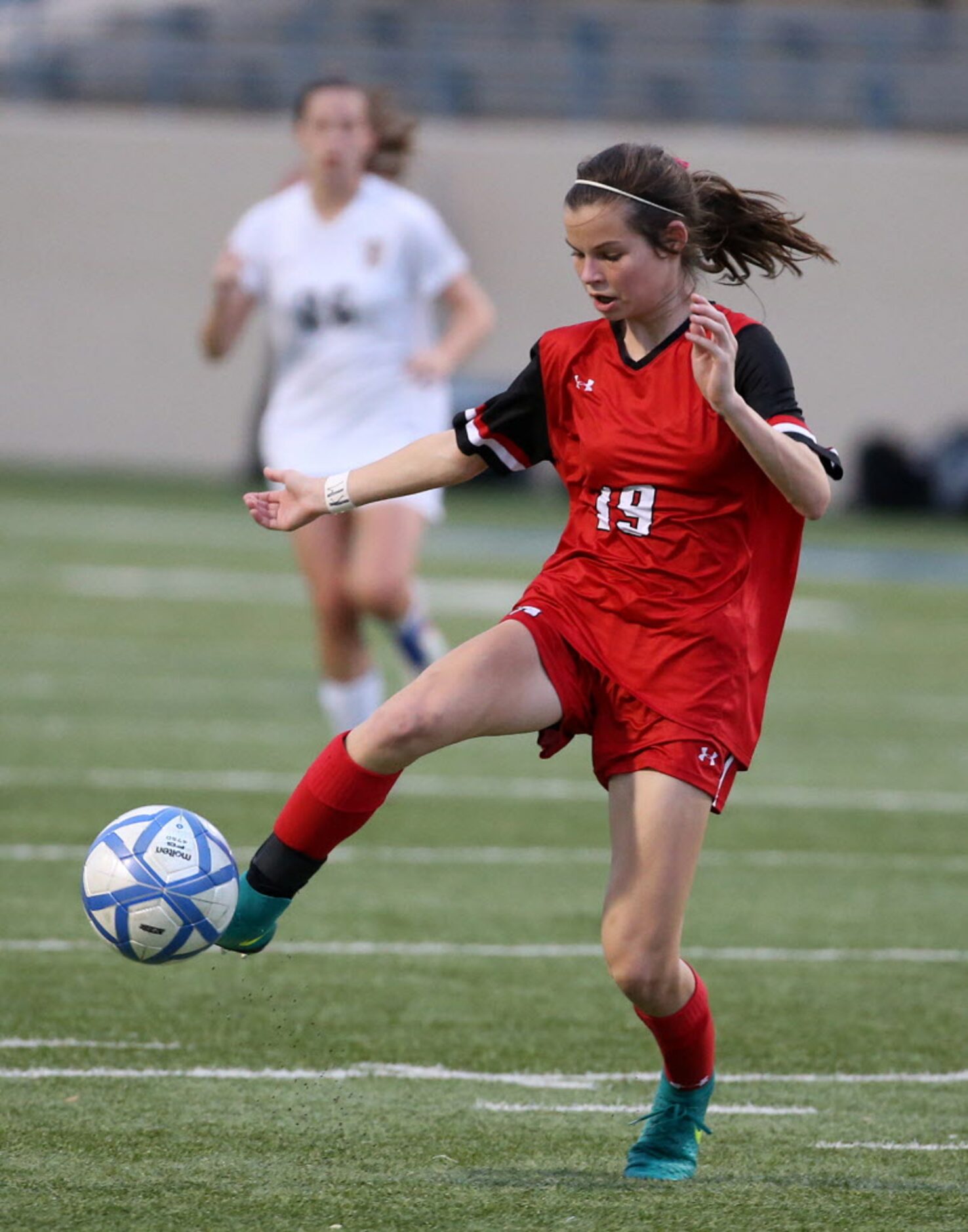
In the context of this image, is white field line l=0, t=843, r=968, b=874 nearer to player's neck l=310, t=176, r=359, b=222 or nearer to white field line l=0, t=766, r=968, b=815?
white field line l=0, t=766, r=968, b=815

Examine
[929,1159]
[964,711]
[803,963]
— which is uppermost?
[929,1159]

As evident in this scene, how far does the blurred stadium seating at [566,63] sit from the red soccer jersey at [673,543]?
73.2 ft

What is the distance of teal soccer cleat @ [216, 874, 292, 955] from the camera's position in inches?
163

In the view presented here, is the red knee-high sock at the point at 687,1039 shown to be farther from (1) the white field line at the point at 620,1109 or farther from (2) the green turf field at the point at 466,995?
(1) the white field line at the point at 620,1109

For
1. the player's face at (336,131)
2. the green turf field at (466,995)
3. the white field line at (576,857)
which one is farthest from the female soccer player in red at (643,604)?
the player's face at (336,131)

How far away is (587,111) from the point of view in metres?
25.7

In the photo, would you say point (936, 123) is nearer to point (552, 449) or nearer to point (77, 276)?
point (77, 276)

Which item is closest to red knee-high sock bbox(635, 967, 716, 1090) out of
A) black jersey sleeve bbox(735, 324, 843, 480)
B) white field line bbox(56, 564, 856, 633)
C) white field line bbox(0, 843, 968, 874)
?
black jersey sleeve bbox(735, 324, 843, 480)

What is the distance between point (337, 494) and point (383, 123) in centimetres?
405

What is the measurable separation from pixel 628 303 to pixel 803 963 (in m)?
2.70

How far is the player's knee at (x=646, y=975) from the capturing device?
3.92 metres

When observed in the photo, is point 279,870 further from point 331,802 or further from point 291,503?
point 291,503

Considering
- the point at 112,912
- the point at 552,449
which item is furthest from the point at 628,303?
the point at 112,912

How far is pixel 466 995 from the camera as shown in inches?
218
